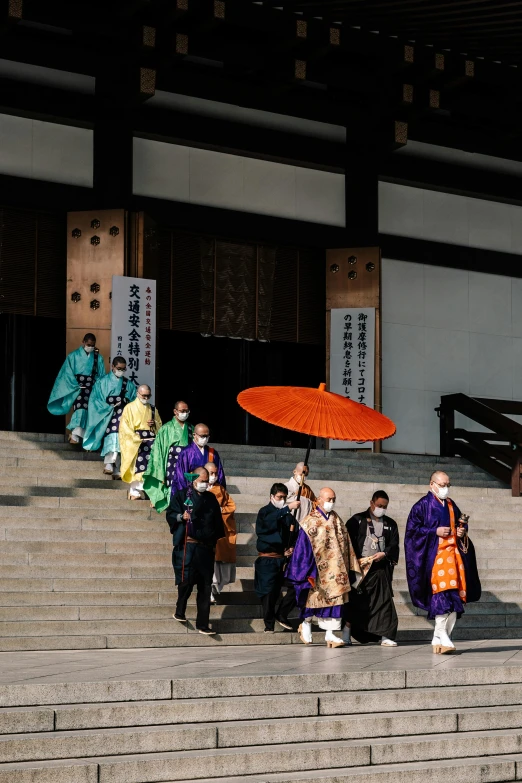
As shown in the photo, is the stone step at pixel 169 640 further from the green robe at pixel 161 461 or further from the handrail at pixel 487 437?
the handrail at pixel 487 437

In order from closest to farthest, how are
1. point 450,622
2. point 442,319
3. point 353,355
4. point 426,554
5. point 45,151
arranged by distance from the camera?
point 450,622 < point 426,554 < point 45,151 < point 353,355 < point 442,319

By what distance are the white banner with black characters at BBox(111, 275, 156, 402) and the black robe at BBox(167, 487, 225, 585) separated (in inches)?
195

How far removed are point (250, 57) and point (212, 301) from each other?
3.11 m

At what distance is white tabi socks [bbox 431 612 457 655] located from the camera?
31.3 feet

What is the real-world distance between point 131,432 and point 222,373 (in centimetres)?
563

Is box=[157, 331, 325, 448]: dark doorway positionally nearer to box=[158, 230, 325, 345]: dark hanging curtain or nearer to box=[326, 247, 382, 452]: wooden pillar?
box=[158, 230, 325, 345]: dark hanging curtain

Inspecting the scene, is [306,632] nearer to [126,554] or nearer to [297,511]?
[297,511]

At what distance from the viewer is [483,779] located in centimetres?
707

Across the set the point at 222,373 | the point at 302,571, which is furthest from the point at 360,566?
the point at 222,373

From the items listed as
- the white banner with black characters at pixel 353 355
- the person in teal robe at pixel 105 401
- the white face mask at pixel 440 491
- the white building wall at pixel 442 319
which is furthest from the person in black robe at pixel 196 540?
the white building wall at pixel 442 319

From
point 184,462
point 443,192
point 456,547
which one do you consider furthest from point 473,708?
point 443,192

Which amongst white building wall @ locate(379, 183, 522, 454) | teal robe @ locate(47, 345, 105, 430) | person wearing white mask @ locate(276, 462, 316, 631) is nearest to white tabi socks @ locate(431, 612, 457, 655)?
person wearing white mask @ locate(276, 462, 316, 631)

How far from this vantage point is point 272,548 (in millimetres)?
10398

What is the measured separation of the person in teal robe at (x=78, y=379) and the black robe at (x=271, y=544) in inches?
162
